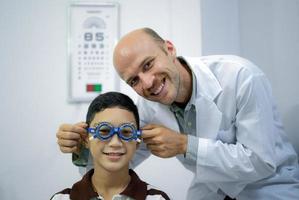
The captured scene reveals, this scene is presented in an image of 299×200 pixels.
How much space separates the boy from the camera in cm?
92

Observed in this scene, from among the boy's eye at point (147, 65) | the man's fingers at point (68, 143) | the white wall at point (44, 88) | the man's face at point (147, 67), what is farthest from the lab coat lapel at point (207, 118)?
the white wall at point (44, 88)

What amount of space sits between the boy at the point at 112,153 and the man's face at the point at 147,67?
105 millimetres

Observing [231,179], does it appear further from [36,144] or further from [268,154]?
[36,144]

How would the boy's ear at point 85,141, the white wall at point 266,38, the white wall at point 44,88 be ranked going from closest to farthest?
the boy's ear at point 85,141, the white wall at point 266,38, the white wall at point 44,88

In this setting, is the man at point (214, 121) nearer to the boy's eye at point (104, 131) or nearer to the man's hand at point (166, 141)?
the man's hand at point (166, 141)

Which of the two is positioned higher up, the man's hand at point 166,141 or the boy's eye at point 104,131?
the boy's eye at point 104,131

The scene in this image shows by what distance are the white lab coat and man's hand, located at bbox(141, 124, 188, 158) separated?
Answer: 0.22 ft

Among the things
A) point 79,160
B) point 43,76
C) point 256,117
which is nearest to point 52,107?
point 43,76

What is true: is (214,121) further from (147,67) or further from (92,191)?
(92,191)

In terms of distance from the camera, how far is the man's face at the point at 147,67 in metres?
0.96

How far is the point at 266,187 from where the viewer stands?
3.47 feet

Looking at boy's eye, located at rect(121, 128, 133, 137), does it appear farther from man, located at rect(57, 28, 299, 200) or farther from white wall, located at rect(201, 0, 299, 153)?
white wall, located at rect(201, 0, 299, 153)

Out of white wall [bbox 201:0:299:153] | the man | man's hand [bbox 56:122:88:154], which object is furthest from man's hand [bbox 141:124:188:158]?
white wall [bbox 201:0:299:153]

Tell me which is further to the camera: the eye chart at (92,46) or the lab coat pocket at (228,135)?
the eye chart at (92,46)
